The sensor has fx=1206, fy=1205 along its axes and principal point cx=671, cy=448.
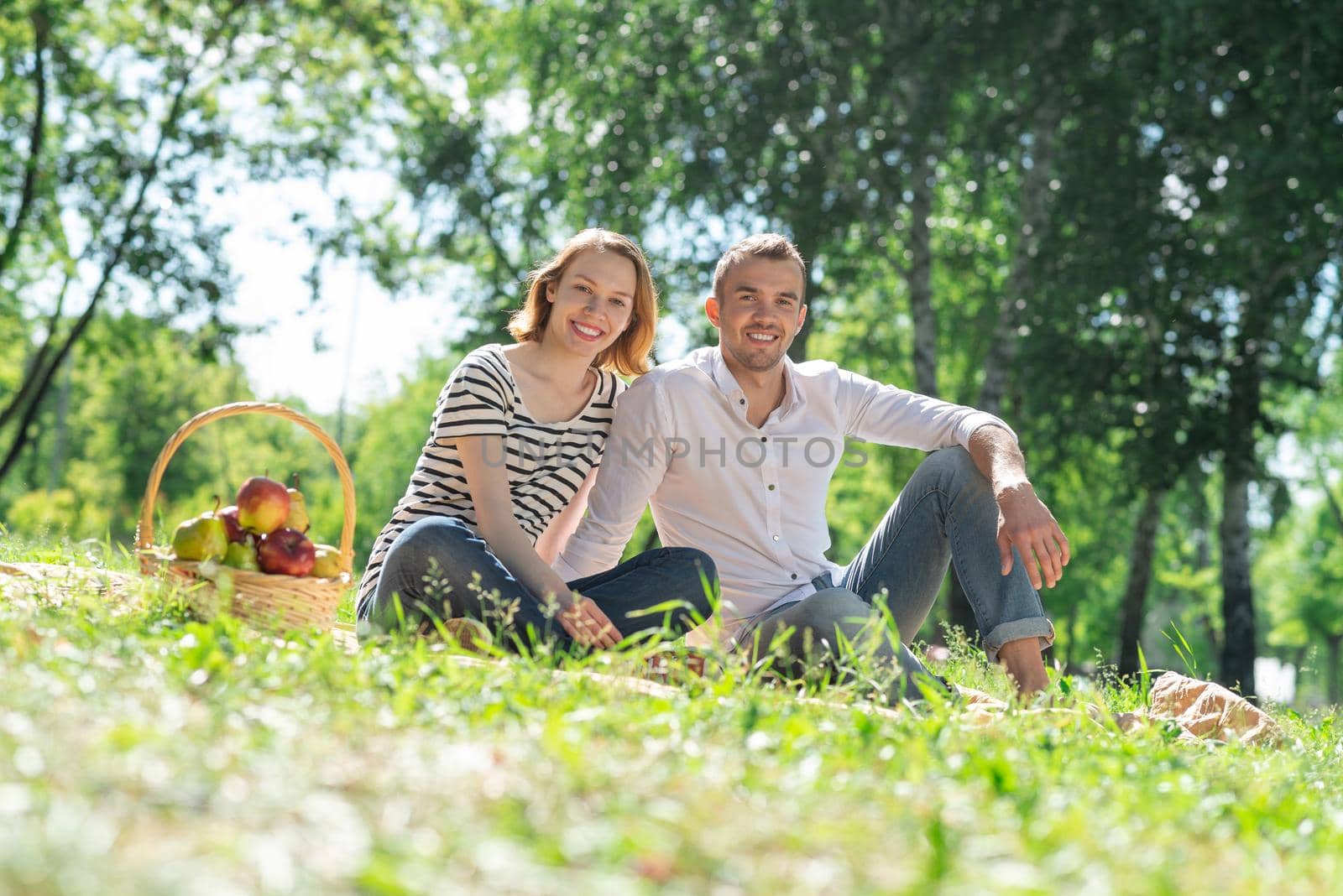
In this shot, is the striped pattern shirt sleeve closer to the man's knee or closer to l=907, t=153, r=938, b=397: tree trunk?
the man's knee

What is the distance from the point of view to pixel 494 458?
14.7 ft

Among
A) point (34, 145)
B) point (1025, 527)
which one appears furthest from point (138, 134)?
point (1025, 527)

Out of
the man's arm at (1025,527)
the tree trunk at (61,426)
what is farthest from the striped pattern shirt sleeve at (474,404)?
the tree trunk at (61,426)

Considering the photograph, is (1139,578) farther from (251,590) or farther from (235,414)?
(251,590)

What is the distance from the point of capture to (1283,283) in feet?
39.7

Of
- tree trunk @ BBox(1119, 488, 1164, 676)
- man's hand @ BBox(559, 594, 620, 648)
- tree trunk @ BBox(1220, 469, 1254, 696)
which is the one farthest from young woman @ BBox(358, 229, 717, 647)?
tree trunk @ BBox(1119, 488, 1164, 676)

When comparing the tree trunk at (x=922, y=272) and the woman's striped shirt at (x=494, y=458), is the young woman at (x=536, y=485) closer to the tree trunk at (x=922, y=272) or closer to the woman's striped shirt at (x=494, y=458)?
the woman's striped shirt at (x=494, y=458)

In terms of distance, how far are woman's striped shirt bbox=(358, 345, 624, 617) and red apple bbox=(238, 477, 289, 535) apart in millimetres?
428

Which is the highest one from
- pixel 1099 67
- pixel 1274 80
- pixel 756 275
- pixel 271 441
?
pixel 1099 67

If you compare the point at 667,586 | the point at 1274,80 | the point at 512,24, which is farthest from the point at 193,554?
the point at 512,24

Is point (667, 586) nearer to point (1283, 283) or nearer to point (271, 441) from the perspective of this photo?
point (1283, 283)

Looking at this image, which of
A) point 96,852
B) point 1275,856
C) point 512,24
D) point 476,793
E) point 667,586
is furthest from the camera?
point 512,24

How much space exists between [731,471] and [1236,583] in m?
10.5

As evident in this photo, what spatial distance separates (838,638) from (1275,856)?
5.76ft
